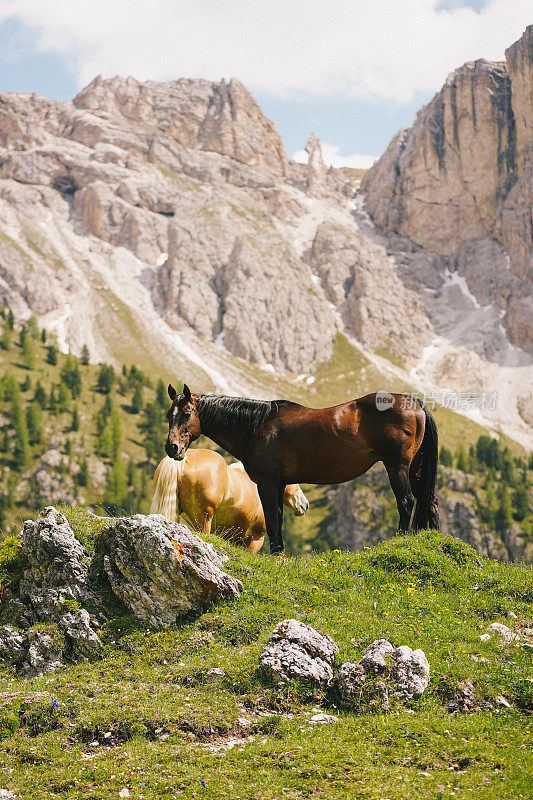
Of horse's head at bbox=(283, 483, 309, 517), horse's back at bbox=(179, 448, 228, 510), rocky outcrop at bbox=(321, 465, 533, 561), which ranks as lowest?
rocky outcrop at bbox=(321, 465, 533, 561)

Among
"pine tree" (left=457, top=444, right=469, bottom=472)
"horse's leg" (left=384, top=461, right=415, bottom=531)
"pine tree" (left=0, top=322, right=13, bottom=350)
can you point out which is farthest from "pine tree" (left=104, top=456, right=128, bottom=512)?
"horse's leg" (left=384, top=461, right=415, bottom=531)

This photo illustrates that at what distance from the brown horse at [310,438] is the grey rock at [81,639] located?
4.96 metres

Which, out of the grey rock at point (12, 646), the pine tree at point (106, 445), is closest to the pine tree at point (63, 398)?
the pine tree at point (106, 445)

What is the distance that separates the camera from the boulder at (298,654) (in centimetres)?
1047

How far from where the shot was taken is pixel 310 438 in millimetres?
15820

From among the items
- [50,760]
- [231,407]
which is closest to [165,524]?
[231,407]

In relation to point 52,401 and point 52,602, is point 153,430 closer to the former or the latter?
point 52,401

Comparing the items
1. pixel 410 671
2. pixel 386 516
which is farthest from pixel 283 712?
pixel 386 516

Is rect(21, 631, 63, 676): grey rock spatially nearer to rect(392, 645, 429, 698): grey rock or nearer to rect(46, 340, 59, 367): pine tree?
rect(392, 645, 429, 698): grey rock

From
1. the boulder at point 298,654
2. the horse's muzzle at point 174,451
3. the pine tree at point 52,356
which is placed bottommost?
the boulder at point 298,654

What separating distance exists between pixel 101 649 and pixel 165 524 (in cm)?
274

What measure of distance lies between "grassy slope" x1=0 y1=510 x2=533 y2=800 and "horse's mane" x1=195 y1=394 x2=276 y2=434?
351 centimetres

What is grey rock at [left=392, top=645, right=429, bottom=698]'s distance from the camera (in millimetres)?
10211
